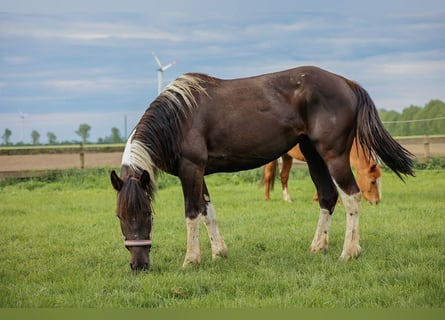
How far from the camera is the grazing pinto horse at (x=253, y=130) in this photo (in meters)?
5.16

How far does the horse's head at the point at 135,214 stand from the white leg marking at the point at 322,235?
1.81 m

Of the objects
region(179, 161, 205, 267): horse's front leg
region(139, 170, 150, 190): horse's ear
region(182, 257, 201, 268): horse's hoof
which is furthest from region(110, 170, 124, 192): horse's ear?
region(182, 257, 201, 268): horse's hoof

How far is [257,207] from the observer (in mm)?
9148

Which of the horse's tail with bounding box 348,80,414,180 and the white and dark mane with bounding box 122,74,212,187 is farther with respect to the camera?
the horse's tail with bounding box 348,80,414,180

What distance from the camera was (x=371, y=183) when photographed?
9.44 m

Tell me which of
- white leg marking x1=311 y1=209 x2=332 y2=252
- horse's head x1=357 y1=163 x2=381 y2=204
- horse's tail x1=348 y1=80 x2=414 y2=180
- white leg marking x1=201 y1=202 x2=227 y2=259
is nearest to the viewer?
horse's tail x1=348 y1=80 x2=414 y2=180

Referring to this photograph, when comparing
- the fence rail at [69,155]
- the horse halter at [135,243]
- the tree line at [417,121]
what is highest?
the tree line at [417,121]

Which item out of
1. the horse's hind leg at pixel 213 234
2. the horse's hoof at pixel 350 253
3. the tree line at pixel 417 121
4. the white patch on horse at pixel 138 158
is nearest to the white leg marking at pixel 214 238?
the horse's hind leg at pixel 213 234

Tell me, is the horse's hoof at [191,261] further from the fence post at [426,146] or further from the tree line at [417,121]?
the fence post at [426,146]

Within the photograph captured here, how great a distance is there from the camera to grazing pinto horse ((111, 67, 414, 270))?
16.9 feet

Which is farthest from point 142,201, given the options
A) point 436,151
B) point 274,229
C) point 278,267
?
point 436,151

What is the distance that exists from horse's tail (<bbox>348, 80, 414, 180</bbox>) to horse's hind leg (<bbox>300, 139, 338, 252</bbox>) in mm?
569

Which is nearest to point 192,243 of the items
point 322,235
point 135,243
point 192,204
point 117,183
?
point 192,204

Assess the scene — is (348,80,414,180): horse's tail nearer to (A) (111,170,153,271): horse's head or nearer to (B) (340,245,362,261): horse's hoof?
(B) (340,245,362,261): horse's hoof
